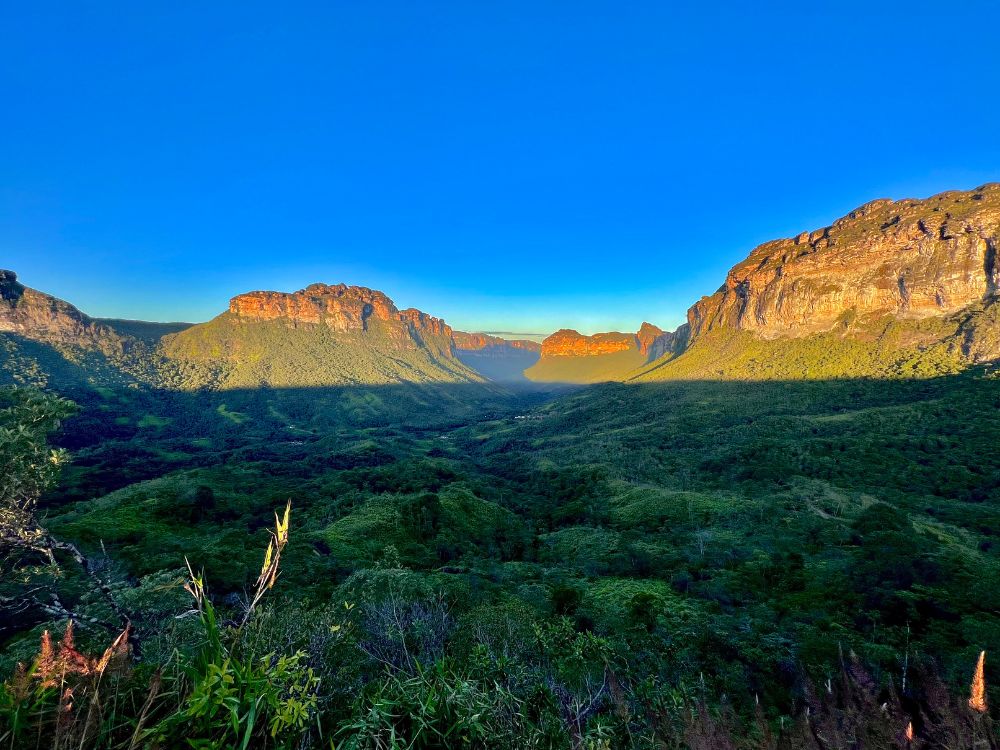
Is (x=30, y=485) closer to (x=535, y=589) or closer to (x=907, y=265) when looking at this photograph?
(x=535, y=589)

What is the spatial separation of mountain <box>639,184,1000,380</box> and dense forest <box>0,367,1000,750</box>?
27118 millimetres

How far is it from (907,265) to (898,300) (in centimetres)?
1433

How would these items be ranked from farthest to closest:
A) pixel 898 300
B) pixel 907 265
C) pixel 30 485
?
pixel 907 265 → pixel 898 300 → pixel 30 485

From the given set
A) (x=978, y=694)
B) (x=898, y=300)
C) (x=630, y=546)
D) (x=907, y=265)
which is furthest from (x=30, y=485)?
(x=907, y=265)

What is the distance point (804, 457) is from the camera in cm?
8844

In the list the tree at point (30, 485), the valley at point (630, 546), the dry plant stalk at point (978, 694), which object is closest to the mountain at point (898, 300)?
the valley at point (630, 546)

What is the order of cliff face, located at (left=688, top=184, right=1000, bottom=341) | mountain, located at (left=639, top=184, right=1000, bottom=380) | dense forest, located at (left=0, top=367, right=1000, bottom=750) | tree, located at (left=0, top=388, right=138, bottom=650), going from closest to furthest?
dense forest, located at (left=0, top=367, right=1000, bottom=750) < tree, located at (left=0, top=388, right=138, bottom=650) < mountain, located at (left=639, top=184, right=1000, bottom=380) < cliff face, located at (left=688, top=184, right=1000, bottom=341)

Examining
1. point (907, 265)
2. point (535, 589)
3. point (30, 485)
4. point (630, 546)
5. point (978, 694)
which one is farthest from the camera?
point (907, 265)

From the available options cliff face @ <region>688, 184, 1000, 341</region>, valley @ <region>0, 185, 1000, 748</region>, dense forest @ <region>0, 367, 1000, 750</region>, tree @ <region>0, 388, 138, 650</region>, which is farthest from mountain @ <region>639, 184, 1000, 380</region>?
tree @ <region>0, 388, 138, 650</region>

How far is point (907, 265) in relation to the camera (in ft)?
540

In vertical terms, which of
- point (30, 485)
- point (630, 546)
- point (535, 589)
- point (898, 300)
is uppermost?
point (898, 300)

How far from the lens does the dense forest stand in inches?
204

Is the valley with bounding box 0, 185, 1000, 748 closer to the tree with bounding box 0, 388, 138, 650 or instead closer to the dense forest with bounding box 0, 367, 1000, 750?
the dense forest with bounding box 0, 367, 1000, 750

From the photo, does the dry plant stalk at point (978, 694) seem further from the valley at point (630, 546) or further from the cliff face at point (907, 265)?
the cliff face at point (907, 265)
